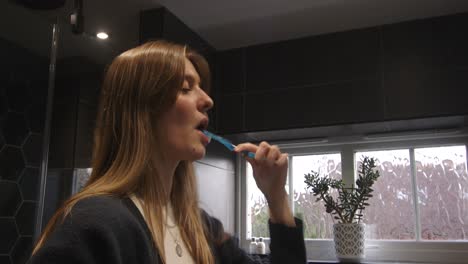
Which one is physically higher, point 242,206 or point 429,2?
point 429,2

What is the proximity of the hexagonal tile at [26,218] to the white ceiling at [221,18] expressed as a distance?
581mm

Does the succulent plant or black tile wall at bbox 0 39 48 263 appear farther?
the succulent plant

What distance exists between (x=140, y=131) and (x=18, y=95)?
116cm

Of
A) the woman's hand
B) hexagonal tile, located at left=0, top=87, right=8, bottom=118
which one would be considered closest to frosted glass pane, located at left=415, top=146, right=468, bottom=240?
the woman's hand

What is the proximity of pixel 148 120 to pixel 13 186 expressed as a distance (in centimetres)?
111

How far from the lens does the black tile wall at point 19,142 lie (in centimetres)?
160

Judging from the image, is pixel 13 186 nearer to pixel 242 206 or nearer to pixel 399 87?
pixel 242 206

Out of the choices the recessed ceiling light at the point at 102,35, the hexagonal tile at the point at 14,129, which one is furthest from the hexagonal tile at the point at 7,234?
the recessed ceiling light at the point at 102,35

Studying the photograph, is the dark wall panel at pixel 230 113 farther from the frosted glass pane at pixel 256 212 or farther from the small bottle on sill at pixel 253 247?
the small bottle on sill at pixel 253 247

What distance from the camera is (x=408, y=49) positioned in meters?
2.04

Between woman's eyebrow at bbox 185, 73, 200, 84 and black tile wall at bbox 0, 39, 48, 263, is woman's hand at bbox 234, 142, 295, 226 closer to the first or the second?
woman's eyebrow at bbox 185, 73, 200, 84

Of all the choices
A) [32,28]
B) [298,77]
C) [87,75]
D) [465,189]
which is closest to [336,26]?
[298,77]

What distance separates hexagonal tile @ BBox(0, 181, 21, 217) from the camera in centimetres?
158

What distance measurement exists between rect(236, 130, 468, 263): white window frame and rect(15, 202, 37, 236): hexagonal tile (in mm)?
1142
